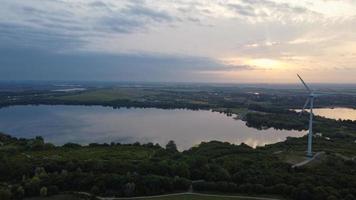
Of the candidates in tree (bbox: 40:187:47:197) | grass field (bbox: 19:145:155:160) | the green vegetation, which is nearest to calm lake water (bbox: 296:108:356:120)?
the green vegetation

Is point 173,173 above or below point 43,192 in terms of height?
above

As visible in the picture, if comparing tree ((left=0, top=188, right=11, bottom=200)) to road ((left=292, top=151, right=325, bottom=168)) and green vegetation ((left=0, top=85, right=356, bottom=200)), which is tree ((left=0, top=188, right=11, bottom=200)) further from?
road ((left=292, top=151, right=325, bottom=168))

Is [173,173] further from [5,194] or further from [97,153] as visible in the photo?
[97,153]

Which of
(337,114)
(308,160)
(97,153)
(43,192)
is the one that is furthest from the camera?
(337,114)

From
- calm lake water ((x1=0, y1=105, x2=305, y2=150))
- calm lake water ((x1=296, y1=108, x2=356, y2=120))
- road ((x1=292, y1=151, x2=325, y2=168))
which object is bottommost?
calm lake water ((x1=0, y1=105, x2=305, y2=150))

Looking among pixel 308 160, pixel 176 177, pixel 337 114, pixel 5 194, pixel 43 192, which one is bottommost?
pixel 337 114

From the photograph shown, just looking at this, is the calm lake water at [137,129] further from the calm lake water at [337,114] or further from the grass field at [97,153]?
the calm lake water at [337,114]

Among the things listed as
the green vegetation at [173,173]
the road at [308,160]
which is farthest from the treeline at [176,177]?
the road at [308,160]

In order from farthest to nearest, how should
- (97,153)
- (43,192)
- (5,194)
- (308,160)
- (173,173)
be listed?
(97,153) < (308,160) < (173,173) < (43,192) < (5,194)

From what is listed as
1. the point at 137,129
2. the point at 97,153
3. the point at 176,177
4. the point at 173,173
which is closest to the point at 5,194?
the point at 176,177
